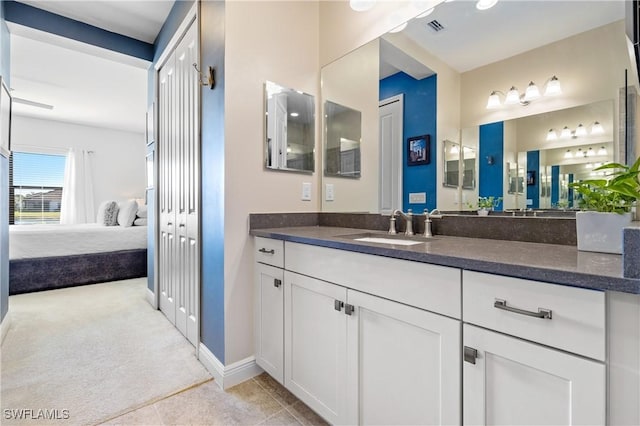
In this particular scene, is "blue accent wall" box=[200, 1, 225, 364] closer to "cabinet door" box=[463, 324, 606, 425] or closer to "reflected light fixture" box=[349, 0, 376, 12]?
"reflected light fixture" box=[349, 0, 376, 12]

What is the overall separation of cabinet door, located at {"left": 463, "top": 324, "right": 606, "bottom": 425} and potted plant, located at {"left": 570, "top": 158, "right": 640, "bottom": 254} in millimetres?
458

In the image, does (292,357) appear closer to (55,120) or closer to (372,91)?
(372,91)

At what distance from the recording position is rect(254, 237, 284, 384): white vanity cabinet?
153cm

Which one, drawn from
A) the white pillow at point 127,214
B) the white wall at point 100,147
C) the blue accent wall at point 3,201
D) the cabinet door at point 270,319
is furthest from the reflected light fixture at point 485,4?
the white wall at point 100,147

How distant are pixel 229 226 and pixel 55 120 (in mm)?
6759

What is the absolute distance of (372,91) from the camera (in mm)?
1834

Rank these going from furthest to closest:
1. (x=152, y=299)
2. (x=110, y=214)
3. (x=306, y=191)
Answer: (x=110, y=214) → (x=152, y=299) → (x=306, y=191)

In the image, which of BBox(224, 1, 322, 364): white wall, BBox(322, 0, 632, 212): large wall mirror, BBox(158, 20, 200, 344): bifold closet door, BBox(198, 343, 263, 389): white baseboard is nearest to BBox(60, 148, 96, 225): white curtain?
BBox(158, 20, 200, 344): bifold closet door

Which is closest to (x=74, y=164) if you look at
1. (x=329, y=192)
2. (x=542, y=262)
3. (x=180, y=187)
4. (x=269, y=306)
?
(x=180, y=187)

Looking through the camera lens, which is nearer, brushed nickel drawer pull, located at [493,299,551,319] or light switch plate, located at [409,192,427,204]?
brushed nickel drawer pull, located at [493,299,551,319]

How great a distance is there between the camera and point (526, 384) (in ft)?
2.39

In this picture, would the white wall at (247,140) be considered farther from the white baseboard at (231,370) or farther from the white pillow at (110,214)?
the white pillow at (110,214)

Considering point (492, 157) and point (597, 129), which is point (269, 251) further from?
point (597, 129)

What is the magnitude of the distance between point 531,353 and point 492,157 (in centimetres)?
93
